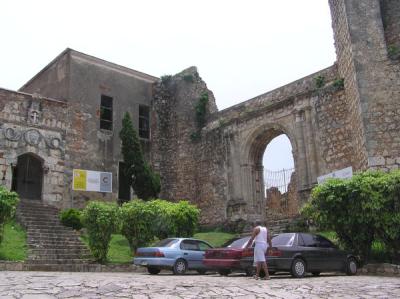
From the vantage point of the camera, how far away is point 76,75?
72.1ft

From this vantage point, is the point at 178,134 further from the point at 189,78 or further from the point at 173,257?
the point at 173,257

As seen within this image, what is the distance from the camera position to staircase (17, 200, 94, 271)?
1366 centimetres

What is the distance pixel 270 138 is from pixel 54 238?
10.7 metres

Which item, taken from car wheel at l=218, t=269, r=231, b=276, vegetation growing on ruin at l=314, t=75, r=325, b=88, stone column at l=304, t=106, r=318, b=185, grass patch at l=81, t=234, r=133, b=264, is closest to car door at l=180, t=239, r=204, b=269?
car wheel at l=218, t=269, r=231, b=276

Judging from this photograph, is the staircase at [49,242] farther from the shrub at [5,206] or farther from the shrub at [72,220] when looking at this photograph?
the shrub at [5,206]

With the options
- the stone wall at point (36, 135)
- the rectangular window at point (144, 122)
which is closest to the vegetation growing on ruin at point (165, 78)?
the rectangular window at point (144, 122)

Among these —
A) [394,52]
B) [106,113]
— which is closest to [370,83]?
[394,52]

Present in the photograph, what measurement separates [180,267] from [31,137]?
36.1 feet

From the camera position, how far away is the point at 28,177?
67.8 ft

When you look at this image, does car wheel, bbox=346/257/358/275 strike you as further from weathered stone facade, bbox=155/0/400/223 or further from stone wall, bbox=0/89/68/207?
stone wall, bbox=0/89/68/207

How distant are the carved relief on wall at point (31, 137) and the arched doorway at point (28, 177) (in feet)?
2.40

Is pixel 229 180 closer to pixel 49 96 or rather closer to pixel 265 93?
pixel 265 93

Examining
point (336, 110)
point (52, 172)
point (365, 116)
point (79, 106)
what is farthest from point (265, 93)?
point (52, 172)

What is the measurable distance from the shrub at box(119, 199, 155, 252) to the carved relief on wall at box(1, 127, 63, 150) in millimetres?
7233
